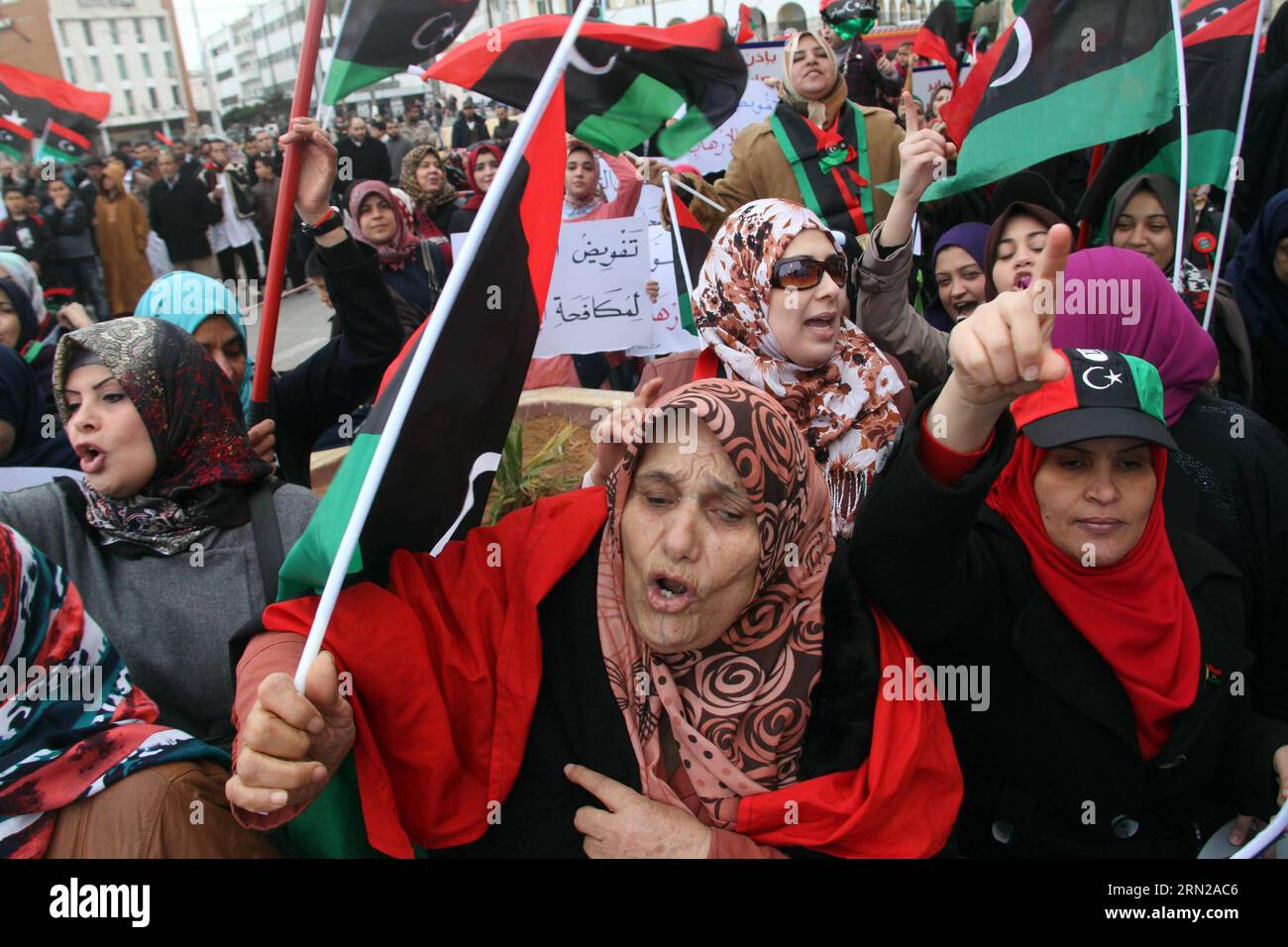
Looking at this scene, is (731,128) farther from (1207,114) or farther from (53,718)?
(53,718)

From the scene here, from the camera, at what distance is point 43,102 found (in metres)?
5.26

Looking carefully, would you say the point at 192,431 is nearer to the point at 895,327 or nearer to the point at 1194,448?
the point at 895,327

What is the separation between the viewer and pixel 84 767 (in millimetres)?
1499

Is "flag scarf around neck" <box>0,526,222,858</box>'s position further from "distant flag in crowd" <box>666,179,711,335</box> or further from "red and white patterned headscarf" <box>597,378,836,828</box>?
"distant flag in crowd" <box>666,179,711,335</box>

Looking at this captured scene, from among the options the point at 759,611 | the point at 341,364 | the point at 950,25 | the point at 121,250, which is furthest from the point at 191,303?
the point at 121,250

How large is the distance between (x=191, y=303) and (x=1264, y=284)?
406cm

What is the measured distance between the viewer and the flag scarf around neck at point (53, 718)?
1.46 meters

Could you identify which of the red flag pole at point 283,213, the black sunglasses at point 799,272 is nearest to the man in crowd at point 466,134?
the red flag pole at point 283,213

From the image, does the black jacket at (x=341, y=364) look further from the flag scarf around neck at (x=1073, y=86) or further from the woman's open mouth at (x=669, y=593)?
the flag scarf around neck at (x=1073, y=86)

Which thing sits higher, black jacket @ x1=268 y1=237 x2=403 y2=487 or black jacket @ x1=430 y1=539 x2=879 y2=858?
black jacket @ x1=268 y1=237 x2=403 y2=487

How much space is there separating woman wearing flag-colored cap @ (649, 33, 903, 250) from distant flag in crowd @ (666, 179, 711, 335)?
18.3 inches

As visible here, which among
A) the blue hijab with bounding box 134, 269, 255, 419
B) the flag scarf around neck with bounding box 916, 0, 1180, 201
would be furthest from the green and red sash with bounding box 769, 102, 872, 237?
the blue hijab with bounding box 134, 269, 255, 419

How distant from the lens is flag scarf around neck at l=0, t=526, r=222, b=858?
1459 mm

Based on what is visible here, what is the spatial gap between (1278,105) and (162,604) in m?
6.89
